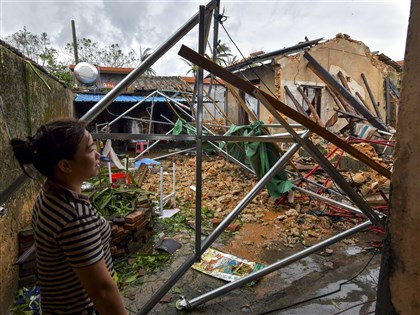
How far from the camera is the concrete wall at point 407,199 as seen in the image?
949 millimetres

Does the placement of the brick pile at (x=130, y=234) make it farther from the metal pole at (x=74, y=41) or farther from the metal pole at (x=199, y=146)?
the metal pole at (x=74, y=41)

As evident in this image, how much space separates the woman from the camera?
934mm

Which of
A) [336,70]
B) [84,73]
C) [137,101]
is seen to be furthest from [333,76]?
[84,73]

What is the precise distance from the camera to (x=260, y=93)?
1640 millimetres

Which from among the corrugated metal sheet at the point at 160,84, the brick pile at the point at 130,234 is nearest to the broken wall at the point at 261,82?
the corrugated metal sheet at the point at 160,84

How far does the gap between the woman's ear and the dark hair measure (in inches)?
0.5

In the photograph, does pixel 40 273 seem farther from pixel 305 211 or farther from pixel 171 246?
pixel 305 211

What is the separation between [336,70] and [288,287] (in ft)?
33.7

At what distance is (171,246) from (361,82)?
1125 cm

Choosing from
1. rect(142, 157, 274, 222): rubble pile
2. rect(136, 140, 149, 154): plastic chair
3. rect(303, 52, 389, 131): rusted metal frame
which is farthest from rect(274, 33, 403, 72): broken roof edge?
rect(136, 140, 149, 154): plastic chair

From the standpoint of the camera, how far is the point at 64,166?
99 cm

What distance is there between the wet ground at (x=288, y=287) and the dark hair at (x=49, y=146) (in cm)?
187

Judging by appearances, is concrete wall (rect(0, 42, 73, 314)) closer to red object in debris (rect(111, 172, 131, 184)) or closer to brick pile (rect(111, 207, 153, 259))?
brick pile (rect(111, 207, 153, 259))

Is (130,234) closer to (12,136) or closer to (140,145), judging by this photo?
(12,136)
